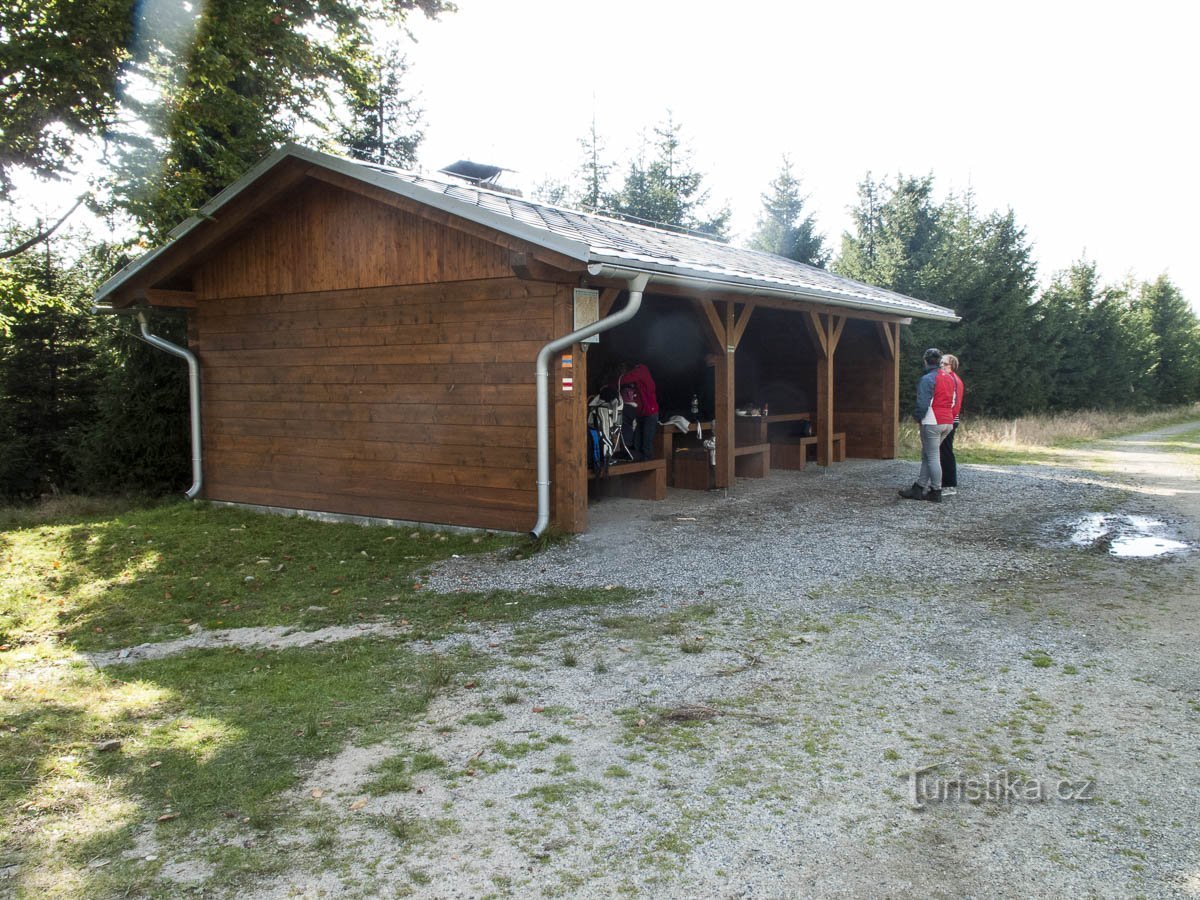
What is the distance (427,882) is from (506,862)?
26cm

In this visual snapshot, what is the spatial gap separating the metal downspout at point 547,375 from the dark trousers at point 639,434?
2311mm

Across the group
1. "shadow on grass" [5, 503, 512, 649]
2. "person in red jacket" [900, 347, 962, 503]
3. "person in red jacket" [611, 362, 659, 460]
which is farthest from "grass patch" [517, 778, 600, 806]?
"person in red jacket" [900, 347, 962, 503]

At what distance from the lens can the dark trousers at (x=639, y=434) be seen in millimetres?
10500

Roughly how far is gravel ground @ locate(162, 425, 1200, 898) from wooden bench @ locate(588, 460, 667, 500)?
9.50 ft

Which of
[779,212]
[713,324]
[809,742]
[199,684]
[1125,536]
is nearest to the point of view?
[809,742]

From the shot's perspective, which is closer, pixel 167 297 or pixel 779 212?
pixel 167 297

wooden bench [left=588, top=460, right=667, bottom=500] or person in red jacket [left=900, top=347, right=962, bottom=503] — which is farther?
wooden bench [left=588, top=460, right=667, bottom=500]

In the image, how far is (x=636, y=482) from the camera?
1073cm

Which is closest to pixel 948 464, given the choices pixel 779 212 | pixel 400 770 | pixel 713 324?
pixel 713 324

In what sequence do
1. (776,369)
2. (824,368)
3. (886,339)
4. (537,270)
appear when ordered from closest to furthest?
(537,270)
(824,368)
(886,339)
(776,369)

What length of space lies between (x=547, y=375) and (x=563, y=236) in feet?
4.50

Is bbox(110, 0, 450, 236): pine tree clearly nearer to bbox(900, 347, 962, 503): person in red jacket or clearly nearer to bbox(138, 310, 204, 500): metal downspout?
bbox(138, 310, 204, 500): metal downspout

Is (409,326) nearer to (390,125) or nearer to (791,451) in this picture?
(791,451)

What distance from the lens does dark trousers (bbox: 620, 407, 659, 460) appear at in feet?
34.4
